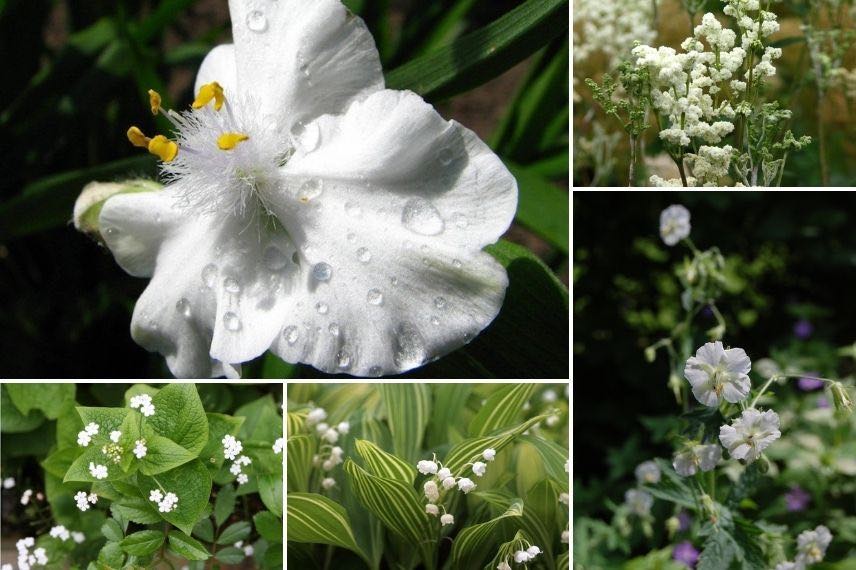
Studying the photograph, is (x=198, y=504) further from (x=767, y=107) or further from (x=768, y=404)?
(x=768, y=404)

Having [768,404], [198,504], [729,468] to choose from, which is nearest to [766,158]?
[729,468]

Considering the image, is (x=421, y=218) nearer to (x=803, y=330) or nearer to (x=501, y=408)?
(x=501, y=408)

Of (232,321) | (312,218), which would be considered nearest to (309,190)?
(312,218)

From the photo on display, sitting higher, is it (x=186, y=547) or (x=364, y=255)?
(x=364, y=255)

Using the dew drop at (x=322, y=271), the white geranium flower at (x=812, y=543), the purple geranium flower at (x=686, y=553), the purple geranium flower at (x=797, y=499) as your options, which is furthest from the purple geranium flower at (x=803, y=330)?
the dew drop at (x=322, y=271)

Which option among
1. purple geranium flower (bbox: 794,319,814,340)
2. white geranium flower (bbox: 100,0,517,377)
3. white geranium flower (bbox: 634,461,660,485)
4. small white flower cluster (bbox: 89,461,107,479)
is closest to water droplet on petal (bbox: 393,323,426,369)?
white geranium flower (bbox: 100,0,517,377)

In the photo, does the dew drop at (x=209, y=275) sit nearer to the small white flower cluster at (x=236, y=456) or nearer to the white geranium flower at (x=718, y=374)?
the small white flower cluster at (x=236, y=456)
